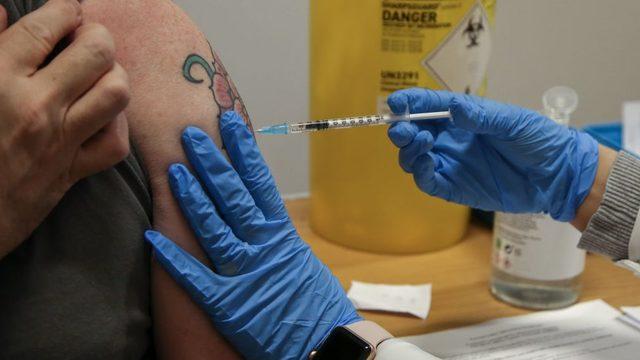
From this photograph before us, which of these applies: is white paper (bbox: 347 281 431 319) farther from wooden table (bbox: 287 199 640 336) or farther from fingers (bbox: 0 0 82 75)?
fingers (bbox: 0 0 82 75)

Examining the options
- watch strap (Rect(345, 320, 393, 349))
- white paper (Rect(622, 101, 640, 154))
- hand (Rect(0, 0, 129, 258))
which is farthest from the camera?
white paper (Rect(622, 101, 640, 154))

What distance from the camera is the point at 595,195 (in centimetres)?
119

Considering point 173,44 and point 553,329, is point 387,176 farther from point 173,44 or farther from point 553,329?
point 173,44

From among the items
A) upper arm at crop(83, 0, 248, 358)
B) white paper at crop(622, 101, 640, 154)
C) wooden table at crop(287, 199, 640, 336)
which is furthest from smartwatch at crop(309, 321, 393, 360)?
white paper at crop(622, 101, 640, 154)

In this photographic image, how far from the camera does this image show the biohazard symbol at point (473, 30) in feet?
4.24

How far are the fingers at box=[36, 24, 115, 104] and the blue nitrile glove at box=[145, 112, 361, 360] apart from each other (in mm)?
158

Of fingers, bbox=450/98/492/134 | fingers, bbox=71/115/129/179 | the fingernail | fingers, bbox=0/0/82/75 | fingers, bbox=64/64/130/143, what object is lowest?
the fingernail

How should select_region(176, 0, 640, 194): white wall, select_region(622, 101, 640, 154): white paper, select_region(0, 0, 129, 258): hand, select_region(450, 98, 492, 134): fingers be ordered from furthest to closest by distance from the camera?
select_region(622, 101, 640, 154): white paper < select_region(176, 0, 640, 194): white wall < select_region(450, 98, 492, 134): fingers < select_region(0, 0, 129, 258): hand

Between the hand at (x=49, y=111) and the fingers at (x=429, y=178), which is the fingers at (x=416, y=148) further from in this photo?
the hand at (x=49, y=111)

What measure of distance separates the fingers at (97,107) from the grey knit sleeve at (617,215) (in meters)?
0.82

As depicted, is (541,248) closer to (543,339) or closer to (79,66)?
(543,339)

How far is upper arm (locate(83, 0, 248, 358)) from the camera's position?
84cm

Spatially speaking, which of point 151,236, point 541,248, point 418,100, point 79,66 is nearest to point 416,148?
point 418,100

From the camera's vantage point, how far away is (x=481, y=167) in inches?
47.4
